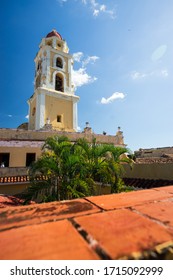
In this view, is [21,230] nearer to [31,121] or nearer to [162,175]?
[162,175]

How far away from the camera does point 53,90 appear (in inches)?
776

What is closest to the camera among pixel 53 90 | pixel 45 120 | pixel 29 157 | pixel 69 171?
pixel 69 171

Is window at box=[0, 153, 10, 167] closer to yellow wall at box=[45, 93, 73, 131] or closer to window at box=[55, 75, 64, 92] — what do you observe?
yellow wall at box=[45, 93, 73, 131]

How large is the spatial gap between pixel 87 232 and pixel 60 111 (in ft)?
64.1

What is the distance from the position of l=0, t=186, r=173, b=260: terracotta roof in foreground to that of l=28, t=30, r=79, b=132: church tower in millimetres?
17039

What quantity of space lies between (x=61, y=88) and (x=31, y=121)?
215 inches

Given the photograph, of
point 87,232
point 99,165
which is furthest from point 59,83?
point 87,232

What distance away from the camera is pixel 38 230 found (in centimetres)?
93

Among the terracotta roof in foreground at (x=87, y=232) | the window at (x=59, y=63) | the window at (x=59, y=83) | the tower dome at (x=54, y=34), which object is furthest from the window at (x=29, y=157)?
the tower dome at (x=54, y=34)

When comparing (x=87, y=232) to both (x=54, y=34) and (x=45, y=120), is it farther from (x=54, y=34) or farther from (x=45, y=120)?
(x=54, y=34)

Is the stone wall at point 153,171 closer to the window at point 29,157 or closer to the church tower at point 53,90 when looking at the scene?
the window at point 29,157

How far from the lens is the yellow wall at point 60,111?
62.6 feet

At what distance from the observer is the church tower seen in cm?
1869

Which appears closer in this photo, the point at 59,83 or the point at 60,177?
the point at 60,177
